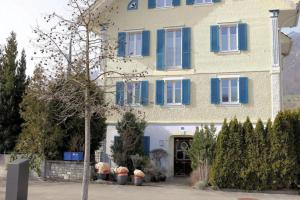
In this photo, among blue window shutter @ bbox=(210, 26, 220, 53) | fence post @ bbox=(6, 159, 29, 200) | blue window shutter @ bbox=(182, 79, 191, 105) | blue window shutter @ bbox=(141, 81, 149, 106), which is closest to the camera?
fence post @ bbox=(6, 159, 29, 200)

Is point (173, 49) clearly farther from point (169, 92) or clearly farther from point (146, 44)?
point (169, 92)

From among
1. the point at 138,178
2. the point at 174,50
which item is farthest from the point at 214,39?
the point at 138,178

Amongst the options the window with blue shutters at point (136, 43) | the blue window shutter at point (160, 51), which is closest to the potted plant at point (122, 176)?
the blue window shutter at point (160, 51)

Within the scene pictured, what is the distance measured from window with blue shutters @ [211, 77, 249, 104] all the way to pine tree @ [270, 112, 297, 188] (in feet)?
14.8

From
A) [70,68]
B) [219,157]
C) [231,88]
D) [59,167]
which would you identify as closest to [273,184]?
[219,157]

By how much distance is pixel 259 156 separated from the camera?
18.1 meters

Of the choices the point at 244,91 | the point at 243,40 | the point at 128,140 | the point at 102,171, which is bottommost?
the point at 102,171

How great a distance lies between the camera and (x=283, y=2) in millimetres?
22703

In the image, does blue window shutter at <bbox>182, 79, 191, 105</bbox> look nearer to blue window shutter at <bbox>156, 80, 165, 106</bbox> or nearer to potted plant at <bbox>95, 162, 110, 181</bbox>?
blue window shutter at <bbox>156, 80, 165, 106</bbox>

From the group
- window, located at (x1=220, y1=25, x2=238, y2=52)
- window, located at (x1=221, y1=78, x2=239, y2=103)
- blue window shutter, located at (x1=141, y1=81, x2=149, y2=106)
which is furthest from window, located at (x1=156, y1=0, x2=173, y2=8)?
window, located at (x1=221, y1=78, x2=239, y2=103)

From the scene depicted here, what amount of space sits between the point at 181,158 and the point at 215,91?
4454mm

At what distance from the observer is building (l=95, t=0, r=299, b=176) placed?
22531mm

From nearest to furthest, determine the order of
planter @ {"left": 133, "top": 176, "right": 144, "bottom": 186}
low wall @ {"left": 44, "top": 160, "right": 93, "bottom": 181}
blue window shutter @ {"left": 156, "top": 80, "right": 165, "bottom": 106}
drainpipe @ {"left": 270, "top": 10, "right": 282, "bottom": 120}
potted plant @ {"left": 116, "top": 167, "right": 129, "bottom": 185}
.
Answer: planter @ {"left": 133, "top": 176, "right": 144, "bottom": 186} < potted plant @ {"left": 116, "top": 167, "right": 129, "bottom": 185} < low wall @ {"left": 44, "top": 160, "right": 93, "bottom": 181} < drainpipe @ {"left": 270, "top": 10, "right": 282, "bottom": 120} < blue window shutter @ {"left": 156, "top": 80, "right": 165, "bottom": 106}

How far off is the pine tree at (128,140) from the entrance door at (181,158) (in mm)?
3040
